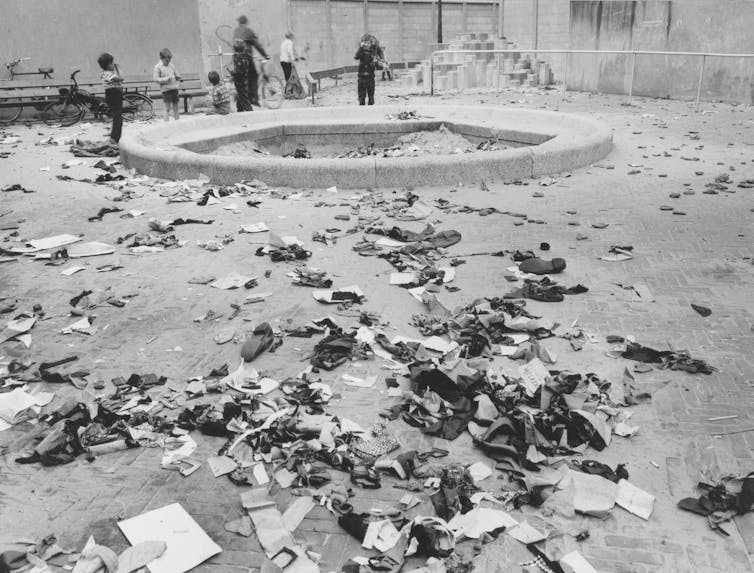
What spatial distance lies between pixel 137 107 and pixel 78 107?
132 centimetres

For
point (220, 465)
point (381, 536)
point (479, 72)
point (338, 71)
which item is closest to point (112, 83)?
point (220, 465)

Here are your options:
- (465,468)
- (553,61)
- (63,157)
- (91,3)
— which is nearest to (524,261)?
(465,468)

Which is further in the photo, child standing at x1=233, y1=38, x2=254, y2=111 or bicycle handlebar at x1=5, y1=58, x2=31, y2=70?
bicycle handlebar at x1=5, y1=58, x2=31, y2=70

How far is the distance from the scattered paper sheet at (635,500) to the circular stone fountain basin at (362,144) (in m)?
6.43

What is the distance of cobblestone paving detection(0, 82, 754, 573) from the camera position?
3.14 m

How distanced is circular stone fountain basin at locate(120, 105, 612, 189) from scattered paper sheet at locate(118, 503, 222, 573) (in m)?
6.65

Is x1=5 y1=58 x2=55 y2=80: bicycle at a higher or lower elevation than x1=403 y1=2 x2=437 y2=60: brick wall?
lower

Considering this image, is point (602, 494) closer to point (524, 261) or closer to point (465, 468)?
point (465, 468)

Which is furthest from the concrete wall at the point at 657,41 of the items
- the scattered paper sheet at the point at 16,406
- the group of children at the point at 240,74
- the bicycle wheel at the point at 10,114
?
the scattered paper sheet at the point at 16,406

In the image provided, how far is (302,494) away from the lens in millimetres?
3404

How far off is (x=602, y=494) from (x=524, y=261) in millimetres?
3276

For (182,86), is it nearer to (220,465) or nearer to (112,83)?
(112,83)

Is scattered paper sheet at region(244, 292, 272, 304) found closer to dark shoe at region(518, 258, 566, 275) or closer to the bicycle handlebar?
dark shoe at region(518, 258, 566, 275)

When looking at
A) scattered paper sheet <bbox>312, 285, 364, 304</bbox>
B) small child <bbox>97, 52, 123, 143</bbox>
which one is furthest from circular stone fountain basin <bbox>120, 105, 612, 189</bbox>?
scattered paper sheet <bbox>312, 285, 364, 304</bbox>
